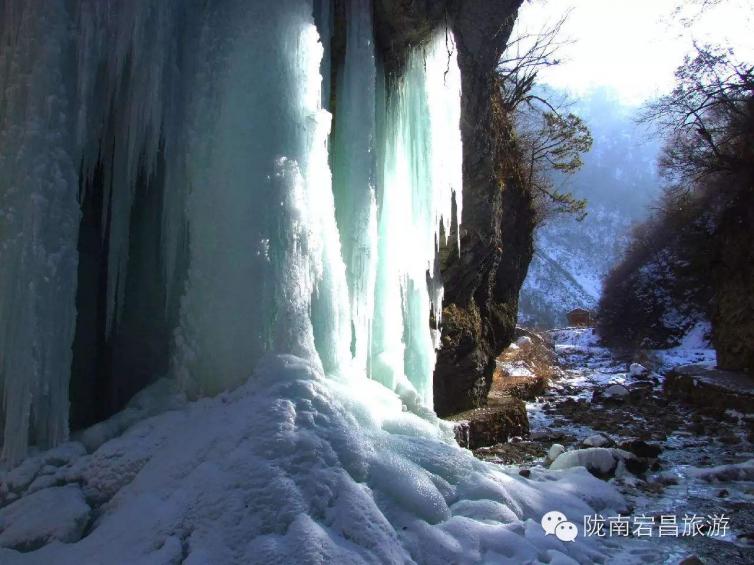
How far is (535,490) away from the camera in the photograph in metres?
3.88

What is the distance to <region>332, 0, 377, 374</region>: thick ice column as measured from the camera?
15.4ft

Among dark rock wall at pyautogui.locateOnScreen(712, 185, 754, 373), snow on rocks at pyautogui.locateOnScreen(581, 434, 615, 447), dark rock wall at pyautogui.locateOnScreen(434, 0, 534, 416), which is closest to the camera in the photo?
snow on rocks at pyautogui.locateOnScreen(581, 434, 615, 447)

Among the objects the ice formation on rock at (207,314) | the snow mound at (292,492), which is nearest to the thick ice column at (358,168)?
the ice formation on rock at (207,314)

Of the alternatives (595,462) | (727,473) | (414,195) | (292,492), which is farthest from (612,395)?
(292,492)

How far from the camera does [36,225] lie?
3299 millimetres

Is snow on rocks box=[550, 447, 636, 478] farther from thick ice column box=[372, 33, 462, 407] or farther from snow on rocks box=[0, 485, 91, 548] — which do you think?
snow on rocks box=[0, 485, 91, 548]

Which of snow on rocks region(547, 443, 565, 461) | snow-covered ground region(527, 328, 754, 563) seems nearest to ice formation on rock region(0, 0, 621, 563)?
snow-covered ground region(527, 328, 754, 563)

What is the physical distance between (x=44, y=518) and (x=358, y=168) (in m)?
3.26

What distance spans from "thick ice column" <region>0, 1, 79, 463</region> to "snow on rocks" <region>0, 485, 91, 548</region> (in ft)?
1.10

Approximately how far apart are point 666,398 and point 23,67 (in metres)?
12.9

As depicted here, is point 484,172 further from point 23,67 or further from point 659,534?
point 23,67

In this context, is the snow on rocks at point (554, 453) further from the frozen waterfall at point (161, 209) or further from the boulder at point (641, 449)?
the frozen waterfall at point (161, 209)

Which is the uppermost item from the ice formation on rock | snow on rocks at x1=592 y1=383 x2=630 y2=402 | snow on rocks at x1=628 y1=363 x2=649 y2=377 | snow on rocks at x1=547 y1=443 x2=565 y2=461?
the ice formation on rock

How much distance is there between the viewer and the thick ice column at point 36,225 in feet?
10.5
